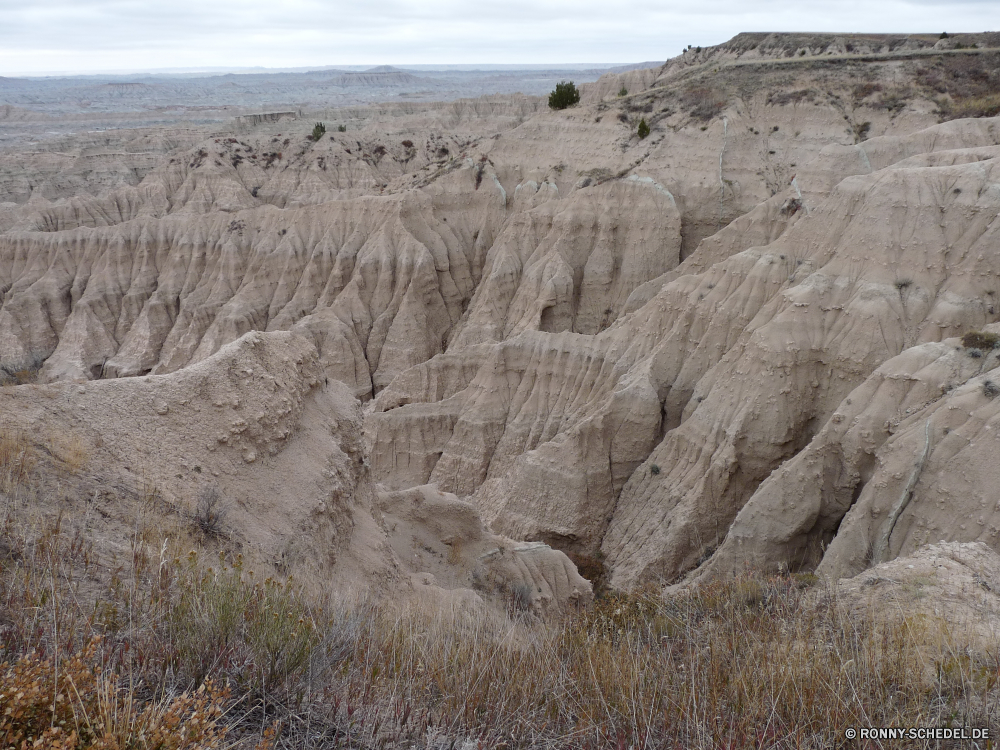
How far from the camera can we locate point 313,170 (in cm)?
6894

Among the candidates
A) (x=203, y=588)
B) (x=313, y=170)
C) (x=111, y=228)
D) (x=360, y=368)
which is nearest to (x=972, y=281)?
(x=203, y=588)

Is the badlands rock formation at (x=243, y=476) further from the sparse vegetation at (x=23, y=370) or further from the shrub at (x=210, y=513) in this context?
the sparse vegetation at (x=23, y=370)

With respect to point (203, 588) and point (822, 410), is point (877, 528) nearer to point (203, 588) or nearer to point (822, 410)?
point (822, 410)

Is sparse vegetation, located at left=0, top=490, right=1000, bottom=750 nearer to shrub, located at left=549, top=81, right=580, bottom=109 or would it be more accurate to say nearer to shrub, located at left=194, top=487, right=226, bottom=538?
shrub, located at left=194, top=487, right=226, bottom=538

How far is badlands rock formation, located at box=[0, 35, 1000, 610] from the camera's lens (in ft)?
51.1

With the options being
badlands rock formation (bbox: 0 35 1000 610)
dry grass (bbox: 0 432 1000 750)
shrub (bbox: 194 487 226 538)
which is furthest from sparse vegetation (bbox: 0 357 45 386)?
dry grass (bbox: 0 432 1000 750)

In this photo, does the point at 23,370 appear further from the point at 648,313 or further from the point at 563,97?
the point at 648,313

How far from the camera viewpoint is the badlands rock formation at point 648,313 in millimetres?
15586

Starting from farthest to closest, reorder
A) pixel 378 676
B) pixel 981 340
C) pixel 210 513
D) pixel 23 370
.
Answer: pixel 23 370
pixel 981 340
pixel 210 513
pixel 378 676

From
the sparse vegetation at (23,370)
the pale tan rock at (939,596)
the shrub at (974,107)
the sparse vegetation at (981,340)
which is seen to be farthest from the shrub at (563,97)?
the pale tan rock at (939,596)

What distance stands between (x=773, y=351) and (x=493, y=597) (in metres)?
10.1

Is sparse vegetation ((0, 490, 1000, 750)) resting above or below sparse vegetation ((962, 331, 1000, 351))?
A: below

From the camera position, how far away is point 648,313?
24.0 m

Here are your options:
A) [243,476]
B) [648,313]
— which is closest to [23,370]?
[648,313]
